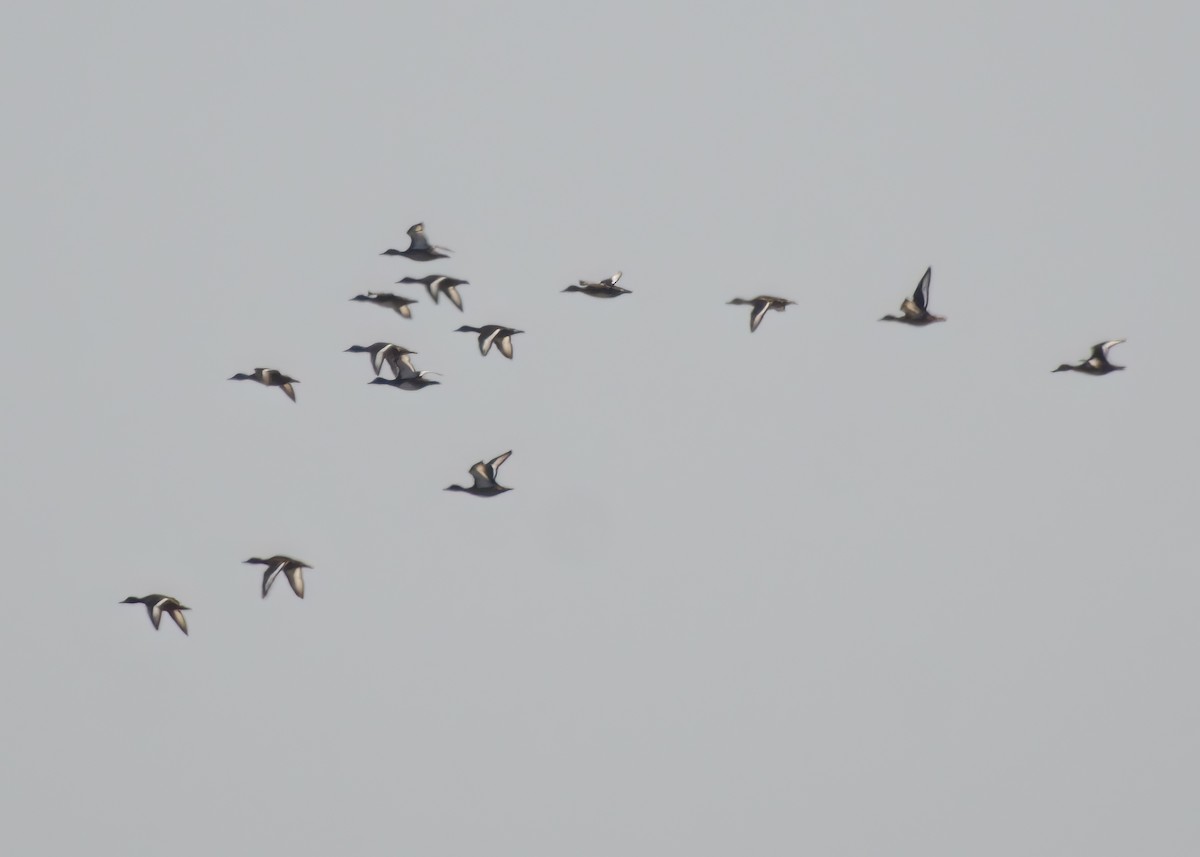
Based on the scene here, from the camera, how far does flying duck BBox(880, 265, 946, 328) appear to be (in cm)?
4550

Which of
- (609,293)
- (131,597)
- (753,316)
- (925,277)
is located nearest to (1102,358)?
(925,277)

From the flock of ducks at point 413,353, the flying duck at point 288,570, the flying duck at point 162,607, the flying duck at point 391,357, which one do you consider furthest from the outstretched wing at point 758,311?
the flying duck at point 162,607

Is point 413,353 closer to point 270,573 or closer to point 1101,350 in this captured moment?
point 270,573

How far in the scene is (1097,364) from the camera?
153 ft

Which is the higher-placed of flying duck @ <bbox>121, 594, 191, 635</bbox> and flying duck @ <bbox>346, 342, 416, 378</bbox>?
flying duck @ <bbox>346, 342, 416, 378</bbox>

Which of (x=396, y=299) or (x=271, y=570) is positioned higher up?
(x=396, y=299)

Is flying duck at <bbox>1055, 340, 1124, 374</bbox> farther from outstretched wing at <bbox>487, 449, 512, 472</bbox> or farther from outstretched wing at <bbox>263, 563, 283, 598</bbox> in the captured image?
outstretched wing at <bbox>263, 563, 283, 598</bbox>

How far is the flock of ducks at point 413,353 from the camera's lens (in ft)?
146

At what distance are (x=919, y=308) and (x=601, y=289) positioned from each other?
7.36 meters

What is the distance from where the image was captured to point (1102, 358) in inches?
1837

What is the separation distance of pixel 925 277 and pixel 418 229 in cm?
1121

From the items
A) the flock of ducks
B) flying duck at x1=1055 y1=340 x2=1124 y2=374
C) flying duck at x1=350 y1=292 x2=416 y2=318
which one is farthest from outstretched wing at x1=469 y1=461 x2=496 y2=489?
flying duck at x1=1055 y1=340 x2=1124 y2=374

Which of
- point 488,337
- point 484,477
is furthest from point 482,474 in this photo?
point 488,337

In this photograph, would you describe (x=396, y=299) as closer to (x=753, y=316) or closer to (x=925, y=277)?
(x=753, y=316)
